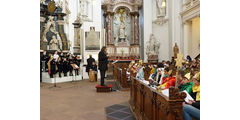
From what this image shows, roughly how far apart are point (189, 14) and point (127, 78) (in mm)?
8077

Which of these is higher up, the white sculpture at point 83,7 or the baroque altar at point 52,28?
the white sculpture at point 83,7

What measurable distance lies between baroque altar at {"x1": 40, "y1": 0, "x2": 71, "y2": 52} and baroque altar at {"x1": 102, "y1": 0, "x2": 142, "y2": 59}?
5842 millimetres

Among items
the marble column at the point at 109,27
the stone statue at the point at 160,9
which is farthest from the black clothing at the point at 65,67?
the stone statue at the point at 160,9

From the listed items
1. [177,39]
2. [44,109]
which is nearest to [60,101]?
[44,109]

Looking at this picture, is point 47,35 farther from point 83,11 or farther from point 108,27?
point 108,27

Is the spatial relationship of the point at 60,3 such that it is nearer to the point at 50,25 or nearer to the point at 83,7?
the point at 50,25

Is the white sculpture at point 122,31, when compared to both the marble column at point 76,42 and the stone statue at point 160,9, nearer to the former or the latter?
the stone statue at point 160,9

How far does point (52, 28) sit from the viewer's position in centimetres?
1284

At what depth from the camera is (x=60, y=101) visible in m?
5.65

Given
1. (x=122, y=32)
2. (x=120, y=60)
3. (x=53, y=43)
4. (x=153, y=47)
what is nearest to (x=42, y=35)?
(x=53, y=43)

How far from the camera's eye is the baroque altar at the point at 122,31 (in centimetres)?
1838

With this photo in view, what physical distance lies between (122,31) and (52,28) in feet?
27.0

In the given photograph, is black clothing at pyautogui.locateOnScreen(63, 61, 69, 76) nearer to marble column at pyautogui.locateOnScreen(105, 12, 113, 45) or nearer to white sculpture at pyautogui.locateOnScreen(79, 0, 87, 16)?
white sculpture at pyautogui.locateOnScreen(79, 0, 87, 16)

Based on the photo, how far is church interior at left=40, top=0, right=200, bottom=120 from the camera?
3.53m
